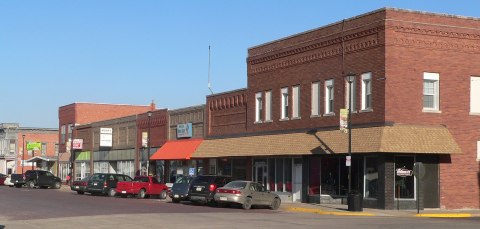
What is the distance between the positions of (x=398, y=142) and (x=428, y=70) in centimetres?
438

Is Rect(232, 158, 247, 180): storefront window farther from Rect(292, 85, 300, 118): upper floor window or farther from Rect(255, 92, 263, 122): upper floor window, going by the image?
Rect(292, 85, 300, 118): upper floor window

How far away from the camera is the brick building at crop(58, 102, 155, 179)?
80.5 meters

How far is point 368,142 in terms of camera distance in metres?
33.9

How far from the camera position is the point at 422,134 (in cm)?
3412

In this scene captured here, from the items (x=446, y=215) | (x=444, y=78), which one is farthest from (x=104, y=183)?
(x=446, y=215)

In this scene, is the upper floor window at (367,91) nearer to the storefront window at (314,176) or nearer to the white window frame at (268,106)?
the storefront window at (314,176)

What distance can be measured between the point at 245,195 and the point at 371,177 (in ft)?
20.7

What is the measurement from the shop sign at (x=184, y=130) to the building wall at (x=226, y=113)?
2.60m

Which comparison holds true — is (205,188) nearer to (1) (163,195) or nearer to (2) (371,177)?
(2) (371,177)

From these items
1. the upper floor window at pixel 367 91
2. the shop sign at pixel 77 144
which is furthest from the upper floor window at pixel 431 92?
the shop sign at pixel 77 144

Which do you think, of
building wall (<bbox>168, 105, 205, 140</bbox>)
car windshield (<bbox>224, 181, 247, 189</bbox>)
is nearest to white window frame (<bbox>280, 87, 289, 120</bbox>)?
car windshield (<bbox>224, 181, 247, 189</bbox>)

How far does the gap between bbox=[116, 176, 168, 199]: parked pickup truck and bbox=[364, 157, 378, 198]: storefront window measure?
15213 mm

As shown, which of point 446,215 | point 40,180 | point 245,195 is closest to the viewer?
point 446,215

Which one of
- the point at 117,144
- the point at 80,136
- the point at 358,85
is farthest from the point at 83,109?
the point at 358,85
